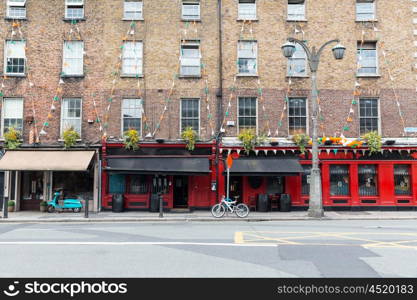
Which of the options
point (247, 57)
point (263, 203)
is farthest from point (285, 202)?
point (247, 57)

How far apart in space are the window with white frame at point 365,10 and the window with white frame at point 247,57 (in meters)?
6.50

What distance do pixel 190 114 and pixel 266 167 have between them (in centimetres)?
526

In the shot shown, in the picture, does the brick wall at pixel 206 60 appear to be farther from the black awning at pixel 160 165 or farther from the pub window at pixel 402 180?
the pub window at pixel 402 180

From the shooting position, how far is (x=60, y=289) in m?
5.51

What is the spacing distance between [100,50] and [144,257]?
51.4 feet

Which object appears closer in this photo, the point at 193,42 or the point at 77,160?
the point at 77,160


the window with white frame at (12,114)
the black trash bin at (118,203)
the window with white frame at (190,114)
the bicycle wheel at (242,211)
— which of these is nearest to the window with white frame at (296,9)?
the window with white frame at (190,114)

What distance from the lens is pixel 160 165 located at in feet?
61.3

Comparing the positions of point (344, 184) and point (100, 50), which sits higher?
point (100, 50)

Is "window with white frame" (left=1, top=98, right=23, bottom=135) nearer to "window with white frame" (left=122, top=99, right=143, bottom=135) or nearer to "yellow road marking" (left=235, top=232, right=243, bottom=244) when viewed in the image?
"window with white frame" (left=122, top=99, right=143, bottom=135)

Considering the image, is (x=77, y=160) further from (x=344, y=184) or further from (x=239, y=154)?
(x=344, y=184)

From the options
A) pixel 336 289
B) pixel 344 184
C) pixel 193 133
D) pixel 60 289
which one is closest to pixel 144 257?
pixel 60 289

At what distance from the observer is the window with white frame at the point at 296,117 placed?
19.9 m

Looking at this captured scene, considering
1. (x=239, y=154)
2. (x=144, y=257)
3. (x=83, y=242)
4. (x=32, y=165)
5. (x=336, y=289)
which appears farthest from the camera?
(x=239, y=154)
